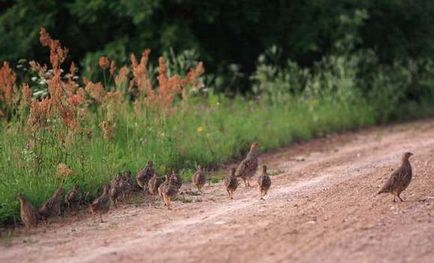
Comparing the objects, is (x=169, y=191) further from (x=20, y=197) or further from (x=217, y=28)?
(x=217, y=28)

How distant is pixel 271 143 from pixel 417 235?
8.72m

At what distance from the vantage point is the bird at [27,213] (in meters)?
9.45

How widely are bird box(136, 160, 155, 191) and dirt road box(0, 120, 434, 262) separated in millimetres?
543

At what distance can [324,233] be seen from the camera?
333 inches

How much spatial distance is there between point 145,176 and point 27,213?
2376 mm

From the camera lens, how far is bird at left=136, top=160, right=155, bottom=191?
11.5m

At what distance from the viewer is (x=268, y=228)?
8789 millimetres

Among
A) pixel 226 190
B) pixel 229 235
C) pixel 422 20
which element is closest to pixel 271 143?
pixel 226 190

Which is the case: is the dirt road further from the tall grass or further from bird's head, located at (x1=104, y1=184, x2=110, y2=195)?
the tall grass

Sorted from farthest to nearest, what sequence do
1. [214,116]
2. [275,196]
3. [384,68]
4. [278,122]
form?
[384,68] → [278,122] → [214,116] → [275,196]

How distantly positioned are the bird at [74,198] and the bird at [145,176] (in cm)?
107

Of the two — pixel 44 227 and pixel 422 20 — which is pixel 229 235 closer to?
pixel 44 227

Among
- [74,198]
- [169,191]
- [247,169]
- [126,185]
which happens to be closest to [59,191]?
[74,198]

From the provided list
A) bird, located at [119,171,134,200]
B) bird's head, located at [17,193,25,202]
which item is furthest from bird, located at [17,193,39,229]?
bird, located at [119,171,134,200]
